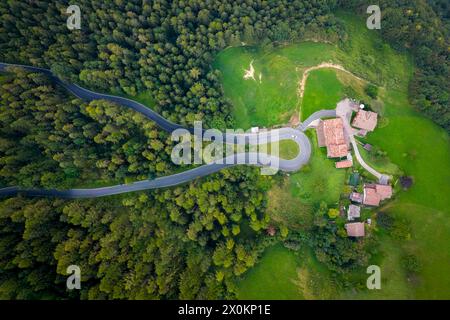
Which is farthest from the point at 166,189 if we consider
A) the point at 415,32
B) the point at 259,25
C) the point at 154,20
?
the point at 415,32

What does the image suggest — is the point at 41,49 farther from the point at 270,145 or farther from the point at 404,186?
the point at 404,186

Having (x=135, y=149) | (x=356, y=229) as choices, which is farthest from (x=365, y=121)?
(x=135, y=149)

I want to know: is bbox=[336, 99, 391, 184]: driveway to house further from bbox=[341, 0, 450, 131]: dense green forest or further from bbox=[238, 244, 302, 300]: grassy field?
bbox=[238, 244, 302, 300]: grassy field

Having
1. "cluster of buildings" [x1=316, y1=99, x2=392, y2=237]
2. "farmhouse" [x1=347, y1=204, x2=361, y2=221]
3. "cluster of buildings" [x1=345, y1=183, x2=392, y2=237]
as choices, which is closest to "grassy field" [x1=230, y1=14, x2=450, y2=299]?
"cluster of buildings" [x1=316, y1=99, x2=392, y2=237]

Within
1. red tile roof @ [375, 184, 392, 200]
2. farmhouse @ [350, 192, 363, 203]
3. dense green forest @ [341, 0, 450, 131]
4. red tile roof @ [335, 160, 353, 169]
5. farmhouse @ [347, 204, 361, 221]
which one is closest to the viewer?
farmhouse @ [347, 204, 361, 221]

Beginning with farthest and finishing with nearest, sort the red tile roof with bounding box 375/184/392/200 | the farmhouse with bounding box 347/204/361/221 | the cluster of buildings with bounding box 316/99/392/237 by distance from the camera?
the red tile roof with bounding box 375/184/392/200 → the cluster of buildings with bounding box 316/99/392/237 → the farmhouse with bounding box 347/204/361/221

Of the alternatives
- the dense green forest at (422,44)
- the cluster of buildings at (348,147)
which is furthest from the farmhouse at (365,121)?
the dense green forest at (422,44)

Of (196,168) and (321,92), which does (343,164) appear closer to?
(321,92)
